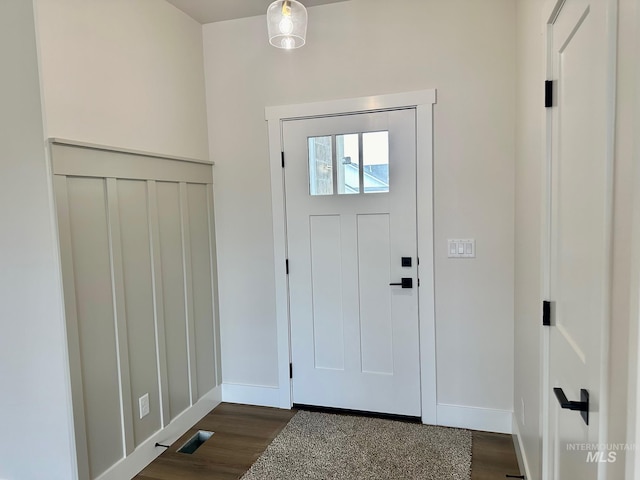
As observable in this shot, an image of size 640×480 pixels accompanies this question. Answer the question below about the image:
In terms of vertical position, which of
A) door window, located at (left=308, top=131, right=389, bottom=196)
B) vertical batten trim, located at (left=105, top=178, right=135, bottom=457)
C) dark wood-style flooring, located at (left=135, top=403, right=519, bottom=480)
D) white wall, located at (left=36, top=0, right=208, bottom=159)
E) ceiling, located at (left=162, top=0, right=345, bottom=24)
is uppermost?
ceiling, located at (left=162, top=0, right=345, bottom=24)

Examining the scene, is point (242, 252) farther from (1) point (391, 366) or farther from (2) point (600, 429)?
(2) point (600, 429)

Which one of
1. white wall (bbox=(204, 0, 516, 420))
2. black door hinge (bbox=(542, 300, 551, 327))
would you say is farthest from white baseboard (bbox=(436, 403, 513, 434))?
black door hinge (bbox=(542, 300, 551, 327))

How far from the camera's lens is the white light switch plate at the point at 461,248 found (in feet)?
8.53

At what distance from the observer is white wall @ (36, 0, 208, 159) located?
1913 millimetres

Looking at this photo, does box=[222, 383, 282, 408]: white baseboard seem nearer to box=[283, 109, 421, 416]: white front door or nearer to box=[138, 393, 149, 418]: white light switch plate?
box=[283, 109, 421, 416]: white front door

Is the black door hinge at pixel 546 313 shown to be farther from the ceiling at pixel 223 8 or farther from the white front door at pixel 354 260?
the ceiling at pixel 223 8

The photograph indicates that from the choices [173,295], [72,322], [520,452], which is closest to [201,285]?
[173,295]

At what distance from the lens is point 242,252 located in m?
3.08

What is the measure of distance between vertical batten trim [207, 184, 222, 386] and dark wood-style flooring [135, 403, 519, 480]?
36cm

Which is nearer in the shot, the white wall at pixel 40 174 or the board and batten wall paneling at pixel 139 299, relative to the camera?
the white wall at pixel 40 174

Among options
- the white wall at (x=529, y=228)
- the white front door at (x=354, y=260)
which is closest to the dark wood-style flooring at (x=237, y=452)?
the white wall at (x=529, y=228)

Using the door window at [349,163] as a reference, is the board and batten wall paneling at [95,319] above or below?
below

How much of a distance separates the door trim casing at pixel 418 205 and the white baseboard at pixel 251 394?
4.9 inches

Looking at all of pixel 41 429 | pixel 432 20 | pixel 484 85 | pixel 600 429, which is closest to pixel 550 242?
pixel 600 429
